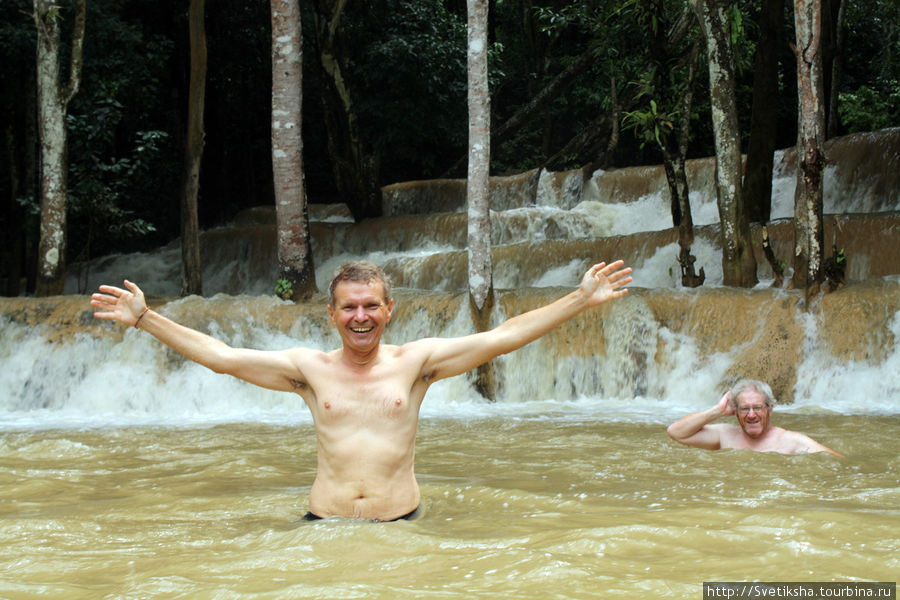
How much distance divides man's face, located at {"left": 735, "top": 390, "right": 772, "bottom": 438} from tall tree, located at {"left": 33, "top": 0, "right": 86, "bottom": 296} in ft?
34.2

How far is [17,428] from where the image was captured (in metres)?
10.7

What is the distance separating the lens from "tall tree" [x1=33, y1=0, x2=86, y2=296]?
1424cm

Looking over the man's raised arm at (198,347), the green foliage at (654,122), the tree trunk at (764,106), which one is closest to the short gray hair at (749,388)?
the man's raised arm at (198,347)

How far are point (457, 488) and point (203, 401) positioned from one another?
22.6ft

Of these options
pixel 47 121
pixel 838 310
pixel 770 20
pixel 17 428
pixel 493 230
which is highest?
pixel 770 20

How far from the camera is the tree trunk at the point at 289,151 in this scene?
13.6m

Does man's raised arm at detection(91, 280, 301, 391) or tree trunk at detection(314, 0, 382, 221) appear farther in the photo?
tree trunk at detection(314, 0, 382, 221)

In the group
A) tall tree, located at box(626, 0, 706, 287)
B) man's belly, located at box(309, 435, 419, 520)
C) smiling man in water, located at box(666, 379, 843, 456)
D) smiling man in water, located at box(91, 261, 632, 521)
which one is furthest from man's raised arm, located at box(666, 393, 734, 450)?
tall tree, located at box(626, 0, 706, 287)

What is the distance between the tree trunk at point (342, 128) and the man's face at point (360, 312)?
41.1 feet

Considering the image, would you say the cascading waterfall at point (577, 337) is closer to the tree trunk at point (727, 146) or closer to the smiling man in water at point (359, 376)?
the tree trunk at point (727, 146)

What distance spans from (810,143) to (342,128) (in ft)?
28.7

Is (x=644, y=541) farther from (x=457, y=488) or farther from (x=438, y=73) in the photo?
(x=438, y=73)

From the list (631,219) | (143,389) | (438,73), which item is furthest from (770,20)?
(143,389)

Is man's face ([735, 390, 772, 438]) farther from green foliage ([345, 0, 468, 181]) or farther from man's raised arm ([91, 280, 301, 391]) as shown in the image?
green foliage ([345, 0, 468, 181])
